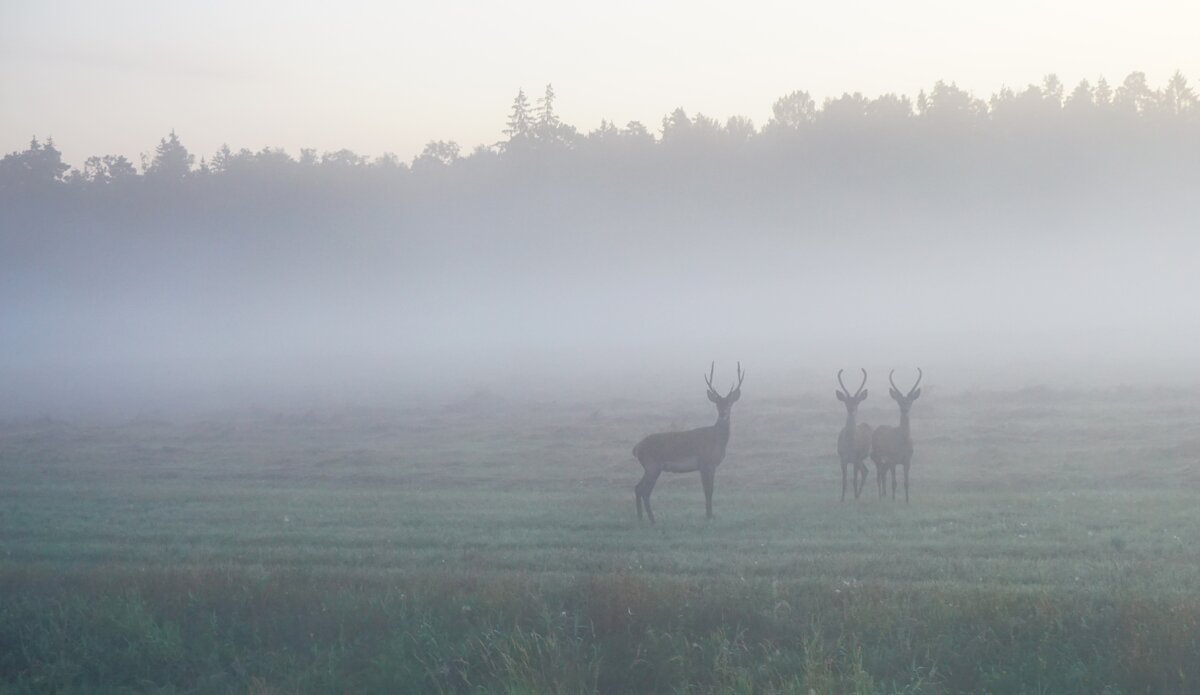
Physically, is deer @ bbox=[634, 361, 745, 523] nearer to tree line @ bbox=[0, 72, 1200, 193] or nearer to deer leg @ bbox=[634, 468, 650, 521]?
deer leg @ bbox=[634, 468, 650, 521]

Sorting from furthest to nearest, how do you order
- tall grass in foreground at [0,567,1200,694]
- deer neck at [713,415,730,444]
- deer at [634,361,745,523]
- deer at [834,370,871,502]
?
deer at [834,370,871,502]
deer neck at [713,415,730,444]
deer at [634,361,745,523]
tall grass in foreground at [0,567,1200,694]

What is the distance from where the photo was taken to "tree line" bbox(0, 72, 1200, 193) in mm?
90625

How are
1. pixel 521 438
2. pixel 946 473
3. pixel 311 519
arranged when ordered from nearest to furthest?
pixel 311 519 < pixel 946 473 < pixel 521 438

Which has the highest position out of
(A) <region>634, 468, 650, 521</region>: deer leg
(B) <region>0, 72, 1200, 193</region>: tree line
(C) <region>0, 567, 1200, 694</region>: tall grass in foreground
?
(B) <region>0, 72, 1200, 193</region>: tree line

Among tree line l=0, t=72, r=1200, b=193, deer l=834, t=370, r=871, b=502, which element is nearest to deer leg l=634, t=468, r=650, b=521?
deer l=834, t=370, r=871, b=502

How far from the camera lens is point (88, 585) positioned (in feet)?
45.8

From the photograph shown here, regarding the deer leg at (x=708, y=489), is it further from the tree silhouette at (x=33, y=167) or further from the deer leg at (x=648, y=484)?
the tree silhouette at (x=33, y=167)

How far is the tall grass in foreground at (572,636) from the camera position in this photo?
35.7ft

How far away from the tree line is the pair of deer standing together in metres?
76.2

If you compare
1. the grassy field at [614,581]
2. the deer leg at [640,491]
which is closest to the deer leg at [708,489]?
the grassy field at [614,581]

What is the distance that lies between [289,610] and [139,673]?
1625 mm

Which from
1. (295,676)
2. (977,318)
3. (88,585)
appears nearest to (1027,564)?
(295,676)

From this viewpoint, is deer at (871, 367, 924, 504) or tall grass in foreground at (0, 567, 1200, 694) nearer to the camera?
tall grass in foreground at (0, 567, 1200, 694)

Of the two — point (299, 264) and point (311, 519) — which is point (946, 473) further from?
point (299, 264)
